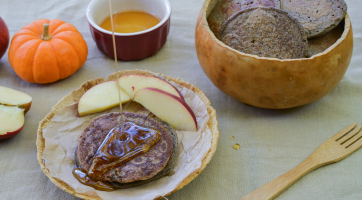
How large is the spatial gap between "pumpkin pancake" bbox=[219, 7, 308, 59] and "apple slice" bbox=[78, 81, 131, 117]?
589 millimetres

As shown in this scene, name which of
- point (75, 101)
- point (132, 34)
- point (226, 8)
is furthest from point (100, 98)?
point (226, 8)

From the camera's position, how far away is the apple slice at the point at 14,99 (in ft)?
5.33

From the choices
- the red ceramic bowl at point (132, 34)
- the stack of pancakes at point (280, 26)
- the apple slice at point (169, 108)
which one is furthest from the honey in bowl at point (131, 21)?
the apple slice at point (169, 108)

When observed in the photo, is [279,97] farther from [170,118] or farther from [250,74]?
[170,118]

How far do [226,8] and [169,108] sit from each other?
0.67 metres

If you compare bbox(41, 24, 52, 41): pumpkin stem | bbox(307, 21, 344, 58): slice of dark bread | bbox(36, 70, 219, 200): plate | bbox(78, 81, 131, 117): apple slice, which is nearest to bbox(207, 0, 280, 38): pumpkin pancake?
bbox(307, 21, 344, 58): slice of dark bread

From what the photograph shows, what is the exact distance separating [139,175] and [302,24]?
3.68 feet

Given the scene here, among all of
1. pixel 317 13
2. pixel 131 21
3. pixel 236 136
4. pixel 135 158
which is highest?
pixel 317 13

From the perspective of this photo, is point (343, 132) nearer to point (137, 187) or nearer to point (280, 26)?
point (280, 26)

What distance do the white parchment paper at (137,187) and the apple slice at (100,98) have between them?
37mm

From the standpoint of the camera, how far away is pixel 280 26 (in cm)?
165

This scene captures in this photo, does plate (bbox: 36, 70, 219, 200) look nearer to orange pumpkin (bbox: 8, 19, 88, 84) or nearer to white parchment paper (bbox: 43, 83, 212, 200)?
white parchment paper (bbox: 43, 83, 212, 200)

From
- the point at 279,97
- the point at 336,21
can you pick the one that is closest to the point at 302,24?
the point at 336,21

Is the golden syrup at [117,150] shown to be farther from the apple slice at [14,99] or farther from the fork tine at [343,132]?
the fork tine at [343,132]
